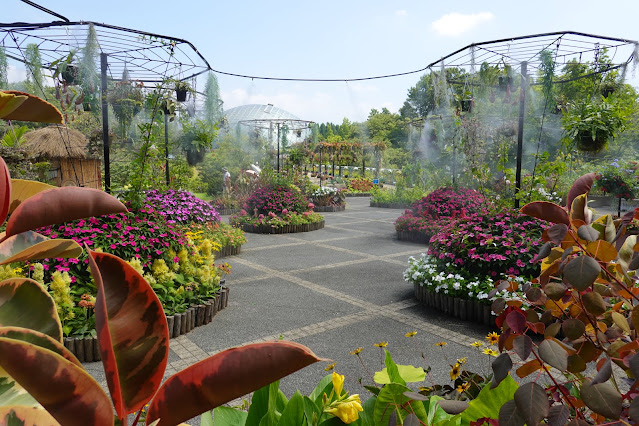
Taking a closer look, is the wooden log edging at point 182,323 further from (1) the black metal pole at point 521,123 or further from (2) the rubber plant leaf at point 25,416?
(1) the black metal pole at point 521,123

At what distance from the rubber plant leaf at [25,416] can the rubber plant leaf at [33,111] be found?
20.1 inches

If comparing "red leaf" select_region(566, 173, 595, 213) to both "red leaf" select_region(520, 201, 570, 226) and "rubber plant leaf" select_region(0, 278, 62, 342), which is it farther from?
"rubber plant leaf" select_region(0, 278, 62, 342)

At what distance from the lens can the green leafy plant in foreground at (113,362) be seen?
17.2 inches

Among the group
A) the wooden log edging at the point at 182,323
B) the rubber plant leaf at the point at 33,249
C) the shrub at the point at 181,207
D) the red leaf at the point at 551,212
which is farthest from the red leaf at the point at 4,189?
the shrub at the point at 181,207

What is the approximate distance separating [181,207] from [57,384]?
8011 millimetres

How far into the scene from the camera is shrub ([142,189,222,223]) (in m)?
7.21

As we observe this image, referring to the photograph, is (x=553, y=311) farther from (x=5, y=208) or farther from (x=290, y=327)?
(x=290, y=327)

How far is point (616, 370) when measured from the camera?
3.58 meters

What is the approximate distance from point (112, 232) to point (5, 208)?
4.59 metres

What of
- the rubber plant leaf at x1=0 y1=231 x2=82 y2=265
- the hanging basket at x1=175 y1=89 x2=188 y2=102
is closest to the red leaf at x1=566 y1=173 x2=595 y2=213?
the rubber plant leaf at x1=0 y1=231 x2=82 y2=265

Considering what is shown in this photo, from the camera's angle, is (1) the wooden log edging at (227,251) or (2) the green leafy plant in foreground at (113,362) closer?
(2) the green leafy plant in foreground at (113,362)

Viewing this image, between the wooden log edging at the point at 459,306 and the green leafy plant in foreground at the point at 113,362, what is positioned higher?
the green leafy plant in foreground at the point at 113,362

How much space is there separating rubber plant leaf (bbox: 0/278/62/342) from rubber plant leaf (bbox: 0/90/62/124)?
0.29 meters

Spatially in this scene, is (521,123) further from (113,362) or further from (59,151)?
(59,151)
